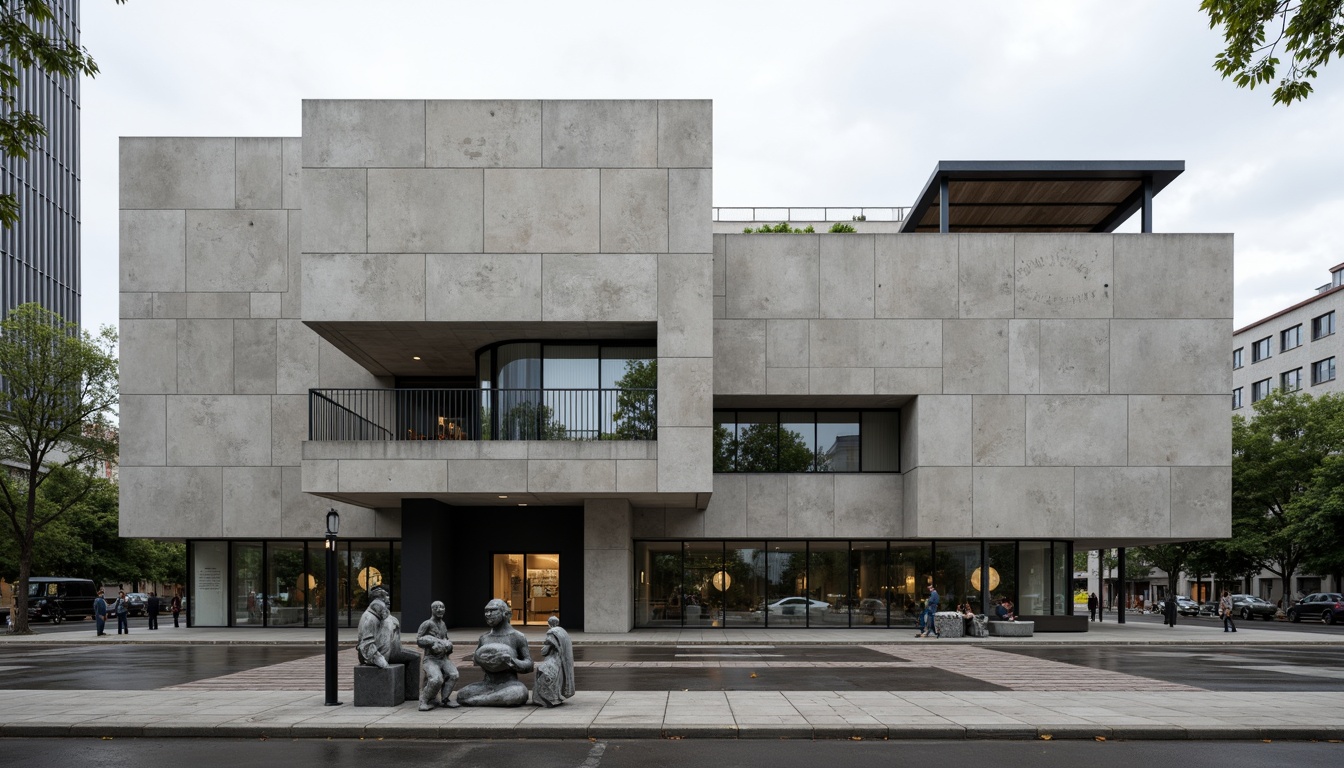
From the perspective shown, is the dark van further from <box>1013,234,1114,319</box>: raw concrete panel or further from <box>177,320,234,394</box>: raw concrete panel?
<box>1013,234,1114,319</box>: raw concrete panel

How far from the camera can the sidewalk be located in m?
13.1

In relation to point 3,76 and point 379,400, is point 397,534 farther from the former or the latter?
point 3,76

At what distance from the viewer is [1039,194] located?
1403 inches

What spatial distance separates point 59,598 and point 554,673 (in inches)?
1869

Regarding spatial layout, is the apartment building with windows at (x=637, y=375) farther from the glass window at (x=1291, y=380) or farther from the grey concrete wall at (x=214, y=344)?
the glass window at (x=1291, y=380)

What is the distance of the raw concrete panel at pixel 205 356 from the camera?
3253 centimetres

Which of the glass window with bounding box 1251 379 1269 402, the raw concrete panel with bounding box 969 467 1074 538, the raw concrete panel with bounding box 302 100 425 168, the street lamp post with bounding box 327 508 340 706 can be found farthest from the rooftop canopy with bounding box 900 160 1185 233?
the glass window with bounding box 1251 379 1269 402

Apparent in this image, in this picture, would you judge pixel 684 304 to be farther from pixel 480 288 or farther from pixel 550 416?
pixel 480 288

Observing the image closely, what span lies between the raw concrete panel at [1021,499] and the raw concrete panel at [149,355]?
2722cm

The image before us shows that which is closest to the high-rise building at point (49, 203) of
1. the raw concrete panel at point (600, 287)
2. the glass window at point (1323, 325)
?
the raw concrete panel at point (600, 287)

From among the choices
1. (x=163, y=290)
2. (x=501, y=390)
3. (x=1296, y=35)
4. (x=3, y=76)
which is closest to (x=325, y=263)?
(x=501, y=390)

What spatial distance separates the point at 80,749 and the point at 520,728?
560cm

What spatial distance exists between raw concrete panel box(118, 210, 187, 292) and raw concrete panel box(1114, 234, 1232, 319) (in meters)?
31.7

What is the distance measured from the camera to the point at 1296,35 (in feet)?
40.7
